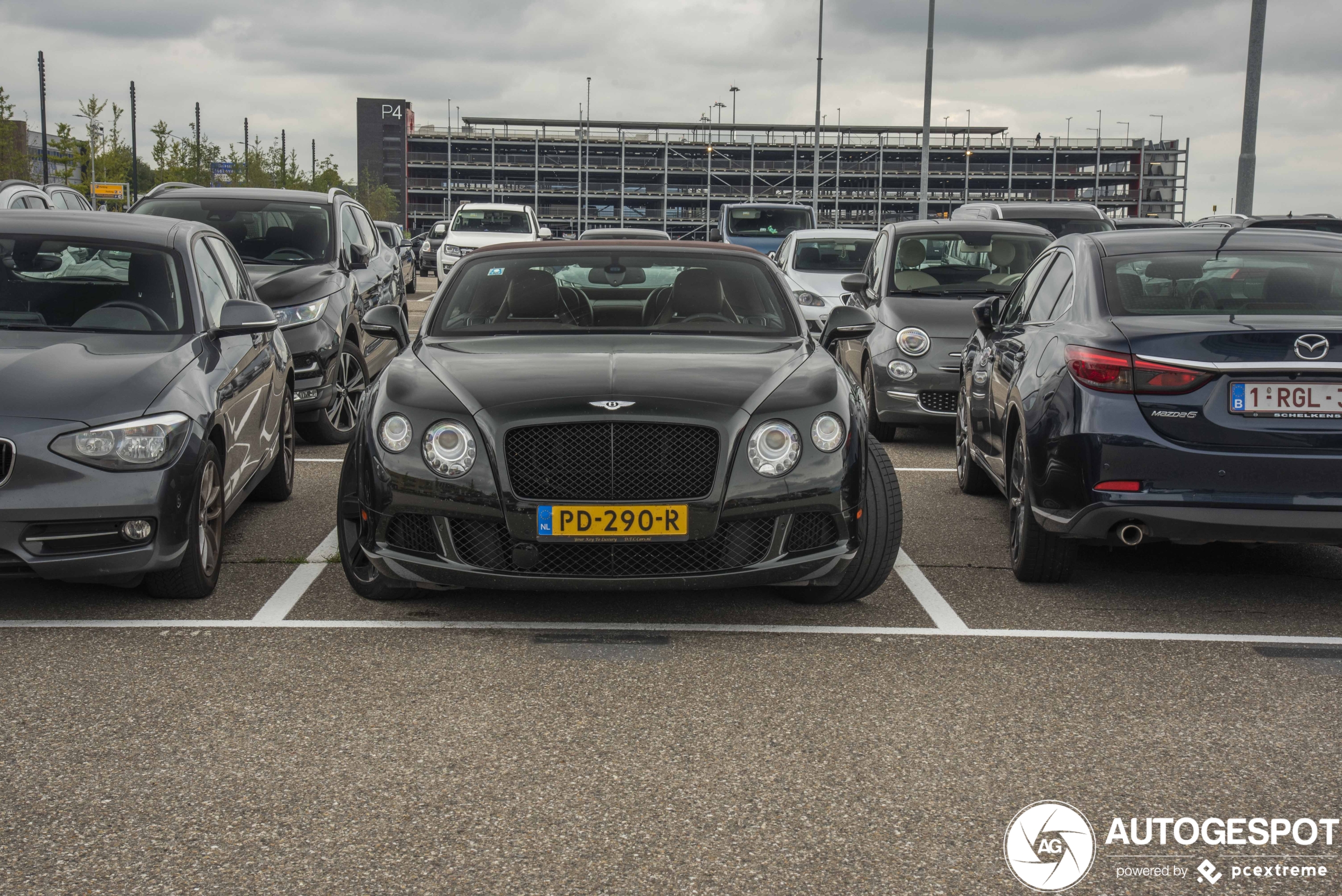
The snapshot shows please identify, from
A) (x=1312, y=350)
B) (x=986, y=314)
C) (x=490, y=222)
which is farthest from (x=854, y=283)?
(x=490, y=222)

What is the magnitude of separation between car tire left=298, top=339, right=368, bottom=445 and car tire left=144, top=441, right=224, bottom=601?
392 cm

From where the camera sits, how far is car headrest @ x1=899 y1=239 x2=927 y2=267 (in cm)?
1044

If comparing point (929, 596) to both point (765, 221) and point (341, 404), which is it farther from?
point (765, 221)

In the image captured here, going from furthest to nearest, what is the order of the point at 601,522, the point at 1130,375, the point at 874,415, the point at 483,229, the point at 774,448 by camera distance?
the point at 483,229, the point at 874,415, the point at 1130,375, the point at 774,448, the point at 601,522

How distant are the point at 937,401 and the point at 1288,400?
15.2ft

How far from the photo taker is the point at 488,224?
29016mm

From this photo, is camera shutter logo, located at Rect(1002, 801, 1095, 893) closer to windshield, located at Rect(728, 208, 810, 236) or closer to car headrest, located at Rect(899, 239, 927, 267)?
car headrest, located at Rect(899, 239, 927, 267)

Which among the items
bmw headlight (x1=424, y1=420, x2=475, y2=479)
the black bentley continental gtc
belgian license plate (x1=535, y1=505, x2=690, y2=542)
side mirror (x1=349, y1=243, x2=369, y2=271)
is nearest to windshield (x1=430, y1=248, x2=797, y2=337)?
the black bentley continental gtc

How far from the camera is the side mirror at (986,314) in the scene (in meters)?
7.00

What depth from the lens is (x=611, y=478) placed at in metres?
4.53

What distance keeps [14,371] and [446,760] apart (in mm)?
2551

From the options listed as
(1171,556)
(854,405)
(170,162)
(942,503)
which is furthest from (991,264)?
(170,162)

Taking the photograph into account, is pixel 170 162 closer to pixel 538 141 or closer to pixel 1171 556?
pixel 538 141

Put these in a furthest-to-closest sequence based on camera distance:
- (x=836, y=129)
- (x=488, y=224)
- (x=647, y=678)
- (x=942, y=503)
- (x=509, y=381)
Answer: (x=836, y=129)
(x=488, y=224)
(x=942, y=503)
(x=509, y=381)
(x=647, y=678)
